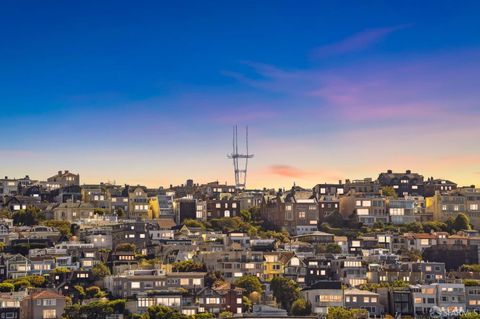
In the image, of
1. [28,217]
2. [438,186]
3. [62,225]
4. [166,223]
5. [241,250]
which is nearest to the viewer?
[241,250]

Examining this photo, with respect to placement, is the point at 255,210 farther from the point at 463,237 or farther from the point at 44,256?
the point at 44,256

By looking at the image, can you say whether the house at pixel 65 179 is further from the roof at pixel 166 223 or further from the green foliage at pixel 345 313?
the green foliage at pixel 345 313

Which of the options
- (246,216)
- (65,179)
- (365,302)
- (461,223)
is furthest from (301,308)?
(65,179)

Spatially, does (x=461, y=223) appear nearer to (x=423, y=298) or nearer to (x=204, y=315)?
(x=423, y=298)

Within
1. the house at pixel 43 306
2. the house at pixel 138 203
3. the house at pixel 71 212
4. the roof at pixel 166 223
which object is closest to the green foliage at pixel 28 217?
the house at pixel 71 212

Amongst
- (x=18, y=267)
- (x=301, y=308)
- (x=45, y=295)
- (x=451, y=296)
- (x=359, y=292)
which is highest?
(x=18, y=267)

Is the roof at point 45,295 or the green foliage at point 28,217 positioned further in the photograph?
the green foliage at point 28,217
